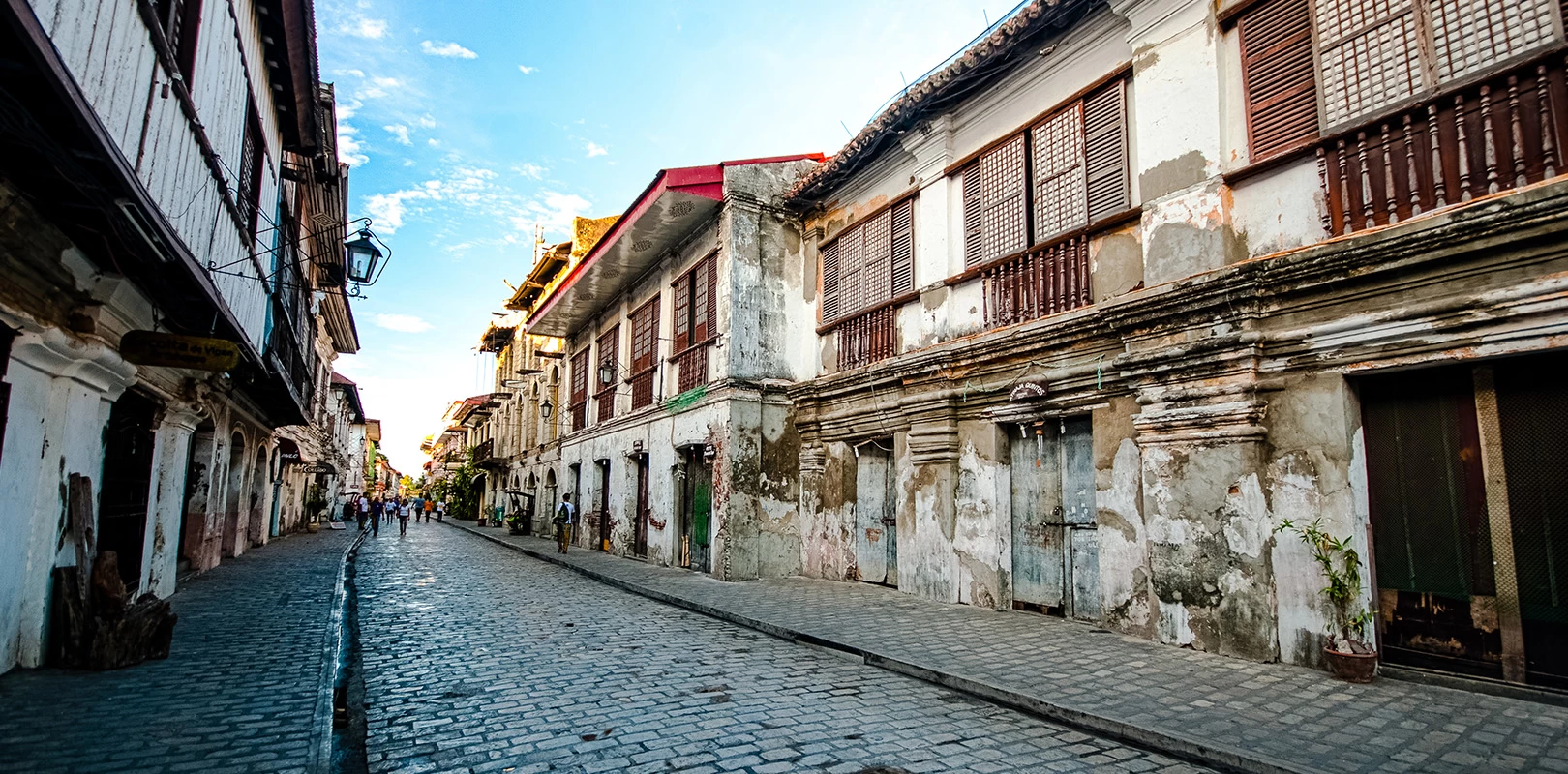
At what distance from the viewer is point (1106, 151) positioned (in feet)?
25.6

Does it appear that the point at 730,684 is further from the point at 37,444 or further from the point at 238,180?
the point at 238,180

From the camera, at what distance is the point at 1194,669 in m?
5.62

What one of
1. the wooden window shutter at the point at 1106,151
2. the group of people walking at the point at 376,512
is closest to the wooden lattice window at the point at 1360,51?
the wooden window shutter at the point at 1106,151

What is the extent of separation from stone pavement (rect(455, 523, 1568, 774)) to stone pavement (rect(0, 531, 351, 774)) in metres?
4.20

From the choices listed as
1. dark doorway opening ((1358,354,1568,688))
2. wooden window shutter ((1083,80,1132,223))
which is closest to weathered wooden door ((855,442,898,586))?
wooden window shutter ((1083,80,1132,223))

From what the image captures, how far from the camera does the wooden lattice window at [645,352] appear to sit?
1612cm

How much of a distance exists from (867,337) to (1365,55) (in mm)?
6662

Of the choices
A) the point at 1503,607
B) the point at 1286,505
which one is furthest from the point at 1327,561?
the point at 1503,607

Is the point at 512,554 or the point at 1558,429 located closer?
the point at 1558,429

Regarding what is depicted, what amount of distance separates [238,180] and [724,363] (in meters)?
6.79

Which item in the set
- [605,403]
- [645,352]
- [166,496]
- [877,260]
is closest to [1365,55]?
[877,260]

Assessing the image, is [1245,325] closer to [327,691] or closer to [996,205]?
[996,205]

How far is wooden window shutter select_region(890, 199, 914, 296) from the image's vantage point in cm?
1057

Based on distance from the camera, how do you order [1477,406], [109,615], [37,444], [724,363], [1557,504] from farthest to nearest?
[724,363] → [109,615] → [37,444] → [1477,406] → [1557,504]
